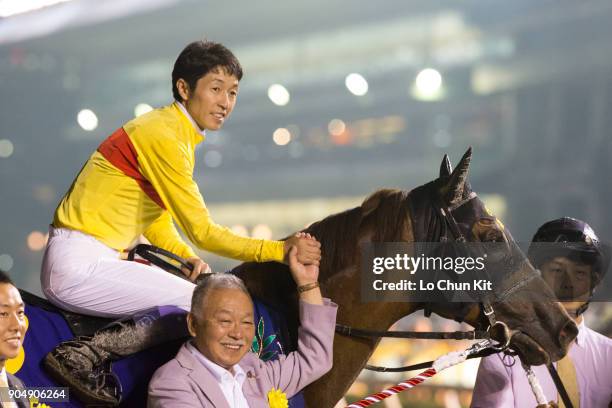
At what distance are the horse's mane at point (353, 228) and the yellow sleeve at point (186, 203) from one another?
190mm

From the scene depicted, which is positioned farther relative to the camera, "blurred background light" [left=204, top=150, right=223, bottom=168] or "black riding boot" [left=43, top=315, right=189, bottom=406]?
"blurred background light" [left=204, top=150, right=223, bottom=168]

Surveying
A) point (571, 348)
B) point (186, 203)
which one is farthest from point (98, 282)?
point (571, 348)

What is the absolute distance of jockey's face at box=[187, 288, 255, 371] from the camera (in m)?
1.68

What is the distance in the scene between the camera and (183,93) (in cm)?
206

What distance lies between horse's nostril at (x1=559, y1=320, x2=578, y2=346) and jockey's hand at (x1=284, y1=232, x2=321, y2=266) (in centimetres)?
65

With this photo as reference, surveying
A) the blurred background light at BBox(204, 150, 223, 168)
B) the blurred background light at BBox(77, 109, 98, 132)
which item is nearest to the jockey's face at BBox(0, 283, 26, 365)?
the blurred background light at BBox(77, 109, 98, 132)

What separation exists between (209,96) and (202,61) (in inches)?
3.6

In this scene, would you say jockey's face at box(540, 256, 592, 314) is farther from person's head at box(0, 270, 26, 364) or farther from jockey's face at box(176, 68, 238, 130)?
person's head at box(0, 270, 26, 364)

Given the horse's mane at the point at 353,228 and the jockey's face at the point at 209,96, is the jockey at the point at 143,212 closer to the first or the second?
the jockey's face at the point at 209,96

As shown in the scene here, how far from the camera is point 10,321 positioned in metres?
1.65

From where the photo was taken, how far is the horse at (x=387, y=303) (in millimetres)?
1988

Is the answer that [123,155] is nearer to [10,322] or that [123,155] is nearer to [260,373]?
[10,322]

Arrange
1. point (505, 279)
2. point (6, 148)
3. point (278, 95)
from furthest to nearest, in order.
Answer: point (278, 95)
point (6, 148)
point (505, 279)

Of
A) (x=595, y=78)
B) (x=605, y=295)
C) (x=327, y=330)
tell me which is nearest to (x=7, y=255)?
(x=605, y=295)
